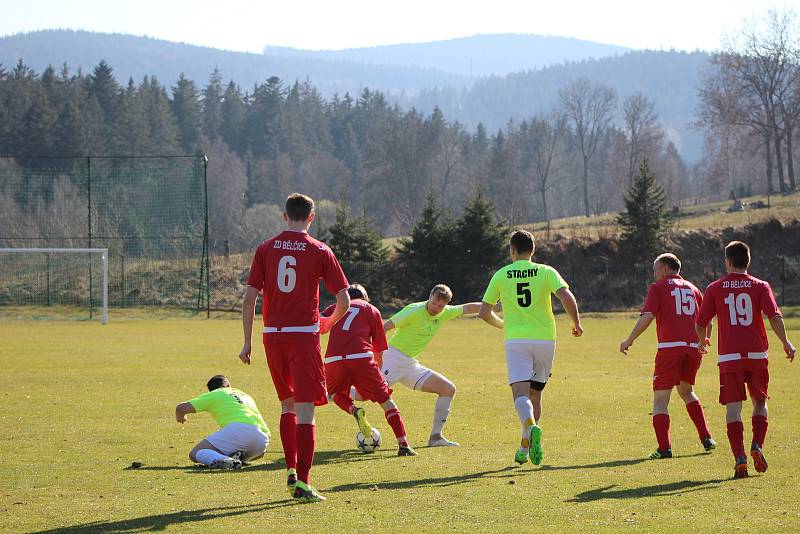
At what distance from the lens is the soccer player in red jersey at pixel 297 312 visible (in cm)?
776

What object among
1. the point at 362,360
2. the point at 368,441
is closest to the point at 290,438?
the point at 362,360

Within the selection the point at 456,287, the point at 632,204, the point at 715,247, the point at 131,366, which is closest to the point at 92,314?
the point at 456,287

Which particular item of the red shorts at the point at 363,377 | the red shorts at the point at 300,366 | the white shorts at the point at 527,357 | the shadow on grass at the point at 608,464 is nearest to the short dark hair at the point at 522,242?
the white shorts at the point at 527,357

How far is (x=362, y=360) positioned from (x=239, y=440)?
1.52m

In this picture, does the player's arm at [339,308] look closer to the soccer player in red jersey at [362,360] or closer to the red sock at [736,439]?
the soccer player in red jersey at [362,360]

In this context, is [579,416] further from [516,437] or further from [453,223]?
[453,223]

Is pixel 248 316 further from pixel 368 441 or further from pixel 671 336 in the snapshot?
pixel 671 336

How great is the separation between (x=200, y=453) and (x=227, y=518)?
2455 millimetres

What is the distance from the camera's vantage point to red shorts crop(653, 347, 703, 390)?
399 inches

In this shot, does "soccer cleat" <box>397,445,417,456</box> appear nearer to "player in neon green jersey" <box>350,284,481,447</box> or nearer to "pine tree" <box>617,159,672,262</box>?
"player in neon green jersey" <box>350,284,481,447</box>

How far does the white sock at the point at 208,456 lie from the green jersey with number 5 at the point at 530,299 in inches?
112

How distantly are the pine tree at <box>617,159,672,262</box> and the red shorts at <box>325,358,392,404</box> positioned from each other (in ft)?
132

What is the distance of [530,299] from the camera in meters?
9.55

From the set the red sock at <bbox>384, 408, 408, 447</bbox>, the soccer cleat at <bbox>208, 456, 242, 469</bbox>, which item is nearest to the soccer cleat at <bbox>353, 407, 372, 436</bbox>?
the red sock at <bbox>384, 408, 408, 447</bbox>
